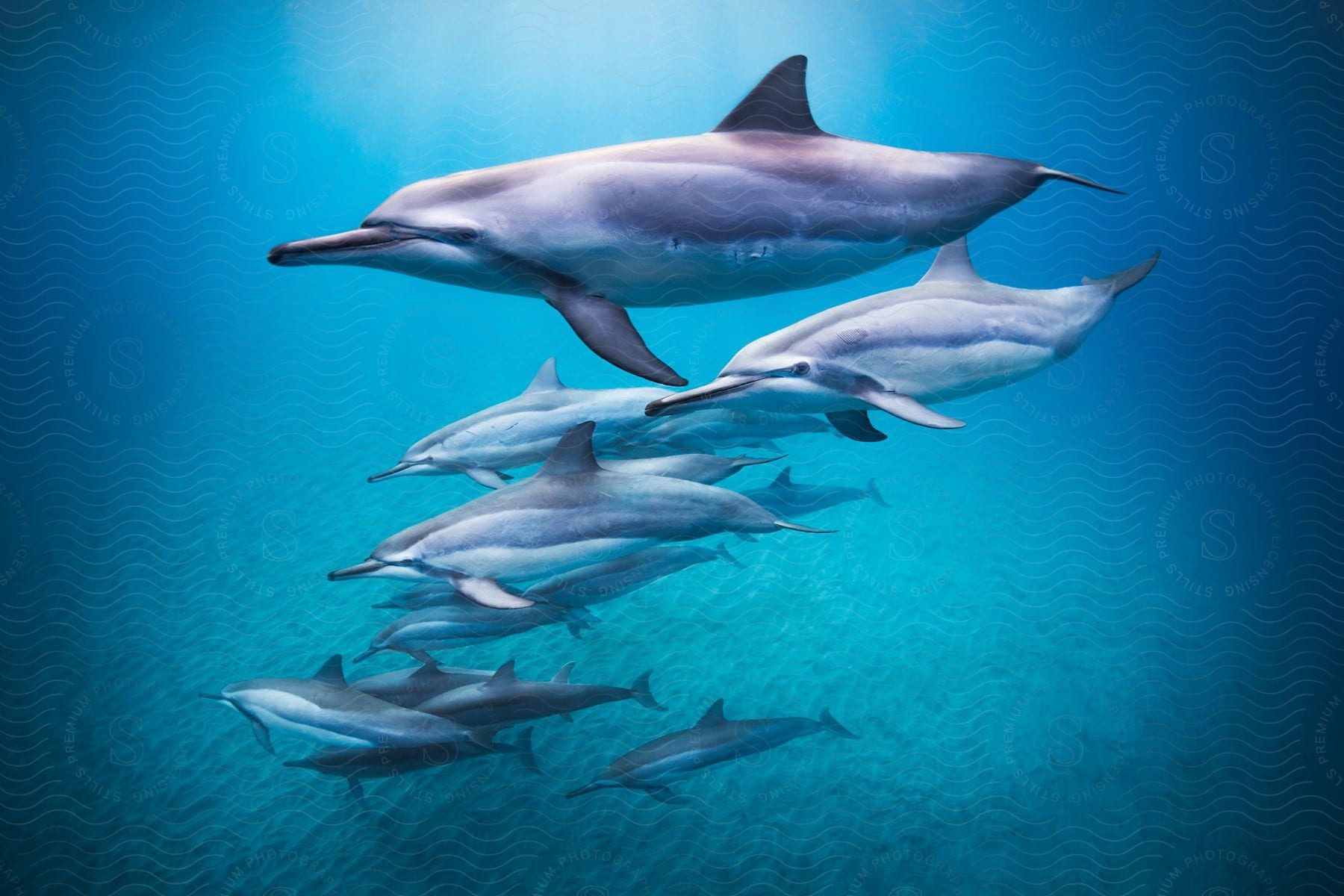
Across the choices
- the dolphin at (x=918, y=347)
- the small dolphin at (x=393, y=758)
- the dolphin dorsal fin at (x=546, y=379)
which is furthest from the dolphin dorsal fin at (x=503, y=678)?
the dolphin at (x=918, y=347)

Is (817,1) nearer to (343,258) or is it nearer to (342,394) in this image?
(343,258)

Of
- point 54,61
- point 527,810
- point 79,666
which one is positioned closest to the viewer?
point 527,810

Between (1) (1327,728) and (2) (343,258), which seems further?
(1) (1327,728)

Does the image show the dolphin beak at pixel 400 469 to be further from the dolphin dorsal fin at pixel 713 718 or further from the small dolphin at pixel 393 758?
the dolphin dorsal fin at pixel 713 718

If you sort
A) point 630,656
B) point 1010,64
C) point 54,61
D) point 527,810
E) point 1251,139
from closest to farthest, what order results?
1. point 527,810
2. point 630,656
3. point 54,61
4. point 1251,139
5. point 1010,64

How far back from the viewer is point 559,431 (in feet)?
14.8

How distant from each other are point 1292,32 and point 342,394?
54.5 ft

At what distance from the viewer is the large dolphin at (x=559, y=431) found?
4375mm

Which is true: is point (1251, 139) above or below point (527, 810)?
above

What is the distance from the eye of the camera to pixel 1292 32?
6.87 metres

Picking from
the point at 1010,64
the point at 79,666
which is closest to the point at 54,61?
the point at 79,666

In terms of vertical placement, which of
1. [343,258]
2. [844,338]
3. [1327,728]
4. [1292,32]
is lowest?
[1327,728]

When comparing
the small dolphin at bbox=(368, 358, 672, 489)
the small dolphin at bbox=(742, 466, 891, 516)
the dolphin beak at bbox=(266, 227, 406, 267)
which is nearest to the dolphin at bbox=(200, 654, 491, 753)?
the small dolphin at bbox=(368, 358, 672, 489)

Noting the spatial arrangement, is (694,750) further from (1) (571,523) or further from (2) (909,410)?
(2) (909,410)
